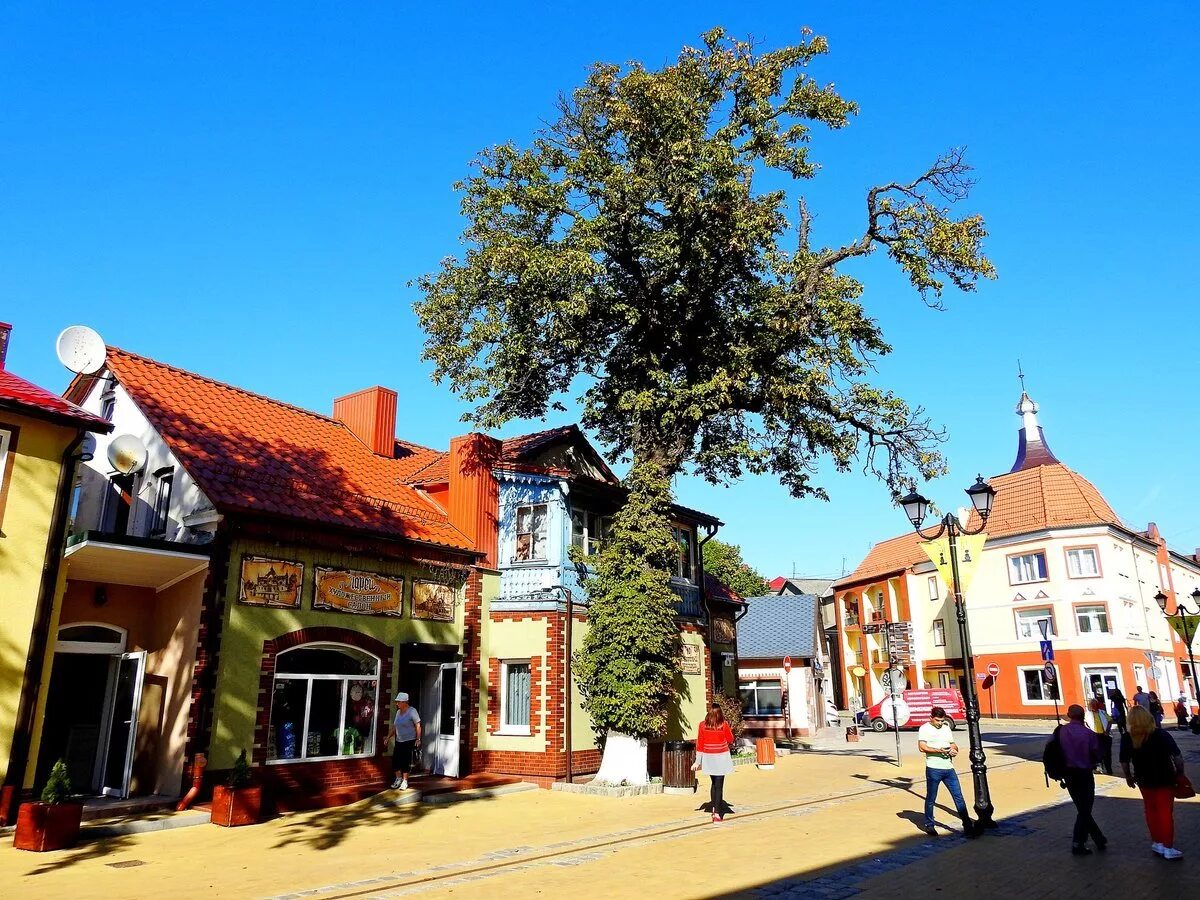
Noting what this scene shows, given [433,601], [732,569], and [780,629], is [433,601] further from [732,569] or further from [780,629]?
[732,569]

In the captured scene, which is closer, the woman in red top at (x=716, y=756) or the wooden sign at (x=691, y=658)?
the woman in red top at (x=716, y=756)

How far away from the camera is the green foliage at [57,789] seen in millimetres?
10680

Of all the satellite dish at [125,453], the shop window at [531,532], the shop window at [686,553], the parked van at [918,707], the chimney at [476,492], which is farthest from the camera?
the parked van at [918,707]

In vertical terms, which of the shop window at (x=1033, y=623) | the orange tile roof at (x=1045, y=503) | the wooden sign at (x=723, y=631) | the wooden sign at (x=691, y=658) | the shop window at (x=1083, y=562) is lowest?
the wooden sign at (x=691, y=658)

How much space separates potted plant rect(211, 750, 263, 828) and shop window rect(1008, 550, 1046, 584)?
42244 mm

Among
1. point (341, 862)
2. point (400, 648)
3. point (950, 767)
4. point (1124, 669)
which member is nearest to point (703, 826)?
point (950, 767)

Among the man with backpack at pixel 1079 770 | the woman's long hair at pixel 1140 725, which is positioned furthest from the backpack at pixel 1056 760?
the woman's long hair at pixel 1140 725

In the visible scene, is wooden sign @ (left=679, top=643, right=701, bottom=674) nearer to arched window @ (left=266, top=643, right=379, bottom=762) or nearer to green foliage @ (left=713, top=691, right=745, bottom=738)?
green foliage @ (left=713, top=691, right=745, bottom=738)

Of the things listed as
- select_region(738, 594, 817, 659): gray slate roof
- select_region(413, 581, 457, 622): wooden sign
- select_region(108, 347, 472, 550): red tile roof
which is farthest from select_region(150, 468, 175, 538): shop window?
select_region(738, 594, 817, 659): gray slate roof

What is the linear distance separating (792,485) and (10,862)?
1758 cm

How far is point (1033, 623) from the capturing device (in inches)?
1730

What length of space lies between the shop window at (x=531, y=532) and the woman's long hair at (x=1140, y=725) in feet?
42.1

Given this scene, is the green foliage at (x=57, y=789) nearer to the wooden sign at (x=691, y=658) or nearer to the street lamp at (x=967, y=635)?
the street lamp at (x=967, y=635)

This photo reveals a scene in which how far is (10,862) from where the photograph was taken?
A: 9.83 metres
